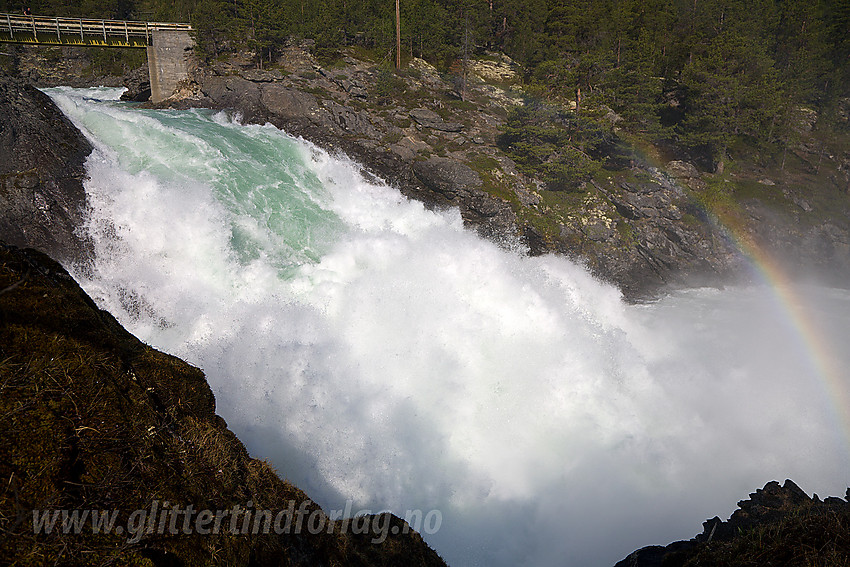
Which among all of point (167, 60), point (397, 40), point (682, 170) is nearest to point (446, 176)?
point (682, 170)

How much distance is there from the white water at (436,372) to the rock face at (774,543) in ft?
13.1

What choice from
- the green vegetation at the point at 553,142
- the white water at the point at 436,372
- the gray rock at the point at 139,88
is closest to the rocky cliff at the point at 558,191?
the green vegetation at the point at 553,142

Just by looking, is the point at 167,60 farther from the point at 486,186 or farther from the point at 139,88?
the point at 486,186

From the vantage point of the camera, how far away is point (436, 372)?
13469 millimetres

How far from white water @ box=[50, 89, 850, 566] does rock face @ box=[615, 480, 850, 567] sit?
3989mm

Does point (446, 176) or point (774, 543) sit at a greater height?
point (446, 176)

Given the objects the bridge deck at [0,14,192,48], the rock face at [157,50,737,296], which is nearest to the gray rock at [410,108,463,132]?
the rock face at [157,50,737,296]

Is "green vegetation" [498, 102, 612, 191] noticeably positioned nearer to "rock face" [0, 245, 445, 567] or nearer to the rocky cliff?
the rocky cliff

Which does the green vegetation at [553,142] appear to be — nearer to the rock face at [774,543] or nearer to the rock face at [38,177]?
the rock face at [38,177]

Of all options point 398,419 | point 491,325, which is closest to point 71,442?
point 398,419

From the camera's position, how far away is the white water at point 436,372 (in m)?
10.8

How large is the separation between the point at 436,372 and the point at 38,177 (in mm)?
13049

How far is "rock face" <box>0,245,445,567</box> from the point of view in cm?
303

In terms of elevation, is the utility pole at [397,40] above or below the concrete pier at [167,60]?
above
